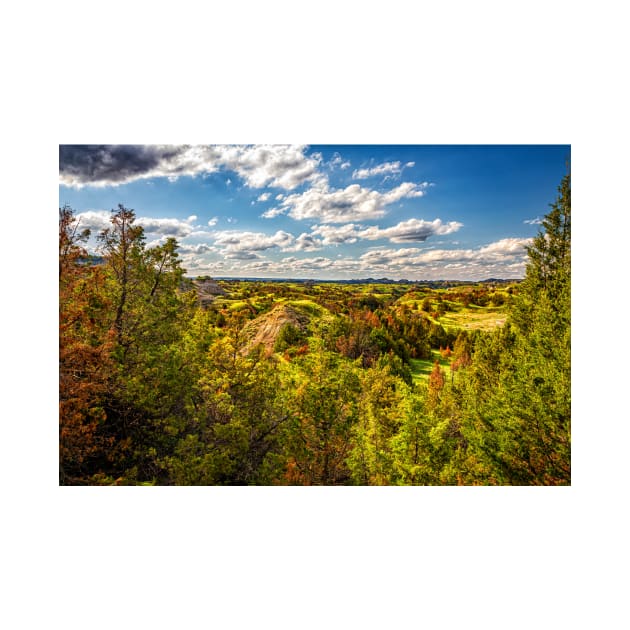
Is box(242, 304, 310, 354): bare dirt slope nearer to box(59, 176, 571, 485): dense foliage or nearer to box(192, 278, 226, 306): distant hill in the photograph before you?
box(59, 176, 571, 485): dense foliage

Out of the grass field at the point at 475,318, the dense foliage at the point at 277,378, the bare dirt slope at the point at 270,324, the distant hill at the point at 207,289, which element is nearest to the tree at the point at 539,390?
the dense foliage at the point at 277,378

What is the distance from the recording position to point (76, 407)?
14.8 feet

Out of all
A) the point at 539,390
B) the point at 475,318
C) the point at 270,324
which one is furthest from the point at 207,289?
the point at 539,390

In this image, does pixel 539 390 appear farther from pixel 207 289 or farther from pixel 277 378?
pixel 207 289

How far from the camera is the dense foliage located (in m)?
4.74

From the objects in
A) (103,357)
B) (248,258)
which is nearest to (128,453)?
(103,357)

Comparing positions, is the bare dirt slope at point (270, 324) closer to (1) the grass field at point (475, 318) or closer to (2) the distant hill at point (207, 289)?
(2) the distant hill at point (207, 289)

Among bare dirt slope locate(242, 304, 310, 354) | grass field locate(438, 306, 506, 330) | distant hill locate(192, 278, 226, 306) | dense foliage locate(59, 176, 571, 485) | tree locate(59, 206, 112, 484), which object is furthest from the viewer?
grass field locate(438, 306, 506, 330)

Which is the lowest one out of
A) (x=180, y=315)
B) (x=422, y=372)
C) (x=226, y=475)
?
(x=226, y=475)

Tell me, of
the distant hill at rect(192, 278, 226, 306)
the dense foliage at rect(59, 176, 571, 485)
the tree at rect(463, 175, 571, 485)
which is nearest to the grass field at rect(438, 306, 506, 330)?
the dense foliage at rect(59, 176, 571, 485)

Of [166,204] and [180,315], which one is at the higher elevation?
[166,204]

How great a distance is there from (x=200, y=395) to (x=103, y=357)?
64.6 inches

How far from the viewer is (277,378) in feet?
21.1
